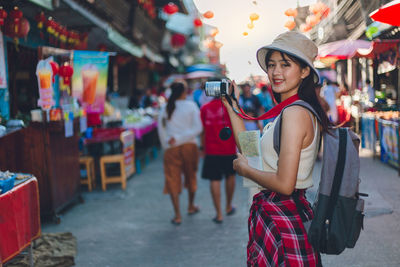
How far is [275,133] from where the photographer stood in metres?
2.40

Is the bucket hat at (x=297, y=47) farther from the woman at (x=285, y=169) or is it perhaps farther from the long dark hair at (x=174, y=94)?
the long dark hair at (x=174, y=94)

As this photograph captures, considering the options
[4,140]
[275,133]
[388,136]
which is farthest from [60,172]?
[388,136]

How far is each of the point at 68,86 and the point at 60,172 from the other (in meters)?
1.42

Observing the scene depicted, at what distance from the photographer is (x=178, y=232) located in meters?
6.04

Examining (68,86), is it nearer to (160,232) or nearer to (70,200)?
(70,200)

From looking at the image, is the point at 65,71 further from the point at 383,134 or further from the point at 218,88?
the point at 383,134

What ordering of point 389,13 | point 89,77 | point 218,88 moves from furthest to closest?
1. point 89,77
2. point 389,13
3. point 218,88

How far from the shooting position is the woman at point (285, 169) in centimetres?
236

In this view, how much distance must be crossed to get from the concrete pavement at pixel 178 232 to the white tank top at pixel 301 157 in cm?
230

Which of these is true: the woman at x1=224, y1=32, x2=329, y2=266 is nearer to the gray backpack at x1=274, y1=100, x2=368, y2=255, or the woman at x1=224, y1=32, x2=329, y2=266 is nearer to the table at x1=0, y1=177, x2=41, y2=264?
the gray backpack at x1=274, y1=100, x2=368, y2=255

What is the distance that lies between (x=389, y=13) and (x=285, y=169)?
9.21 ft

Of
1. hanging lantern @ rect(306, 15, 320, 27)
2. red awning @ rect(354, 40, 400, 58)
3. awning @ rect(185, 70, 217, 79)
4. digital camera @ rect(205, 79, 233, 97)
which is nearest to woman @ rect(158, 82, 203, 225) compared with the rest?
digital camera @ rect(205, 79, 233, 97)

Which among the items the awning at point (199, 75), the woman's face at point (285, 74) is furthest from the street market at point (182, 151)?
the awning at point (199, 75)

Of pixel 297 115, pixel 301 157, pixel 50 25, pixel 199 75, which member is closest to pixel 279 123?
pixel 297 115
